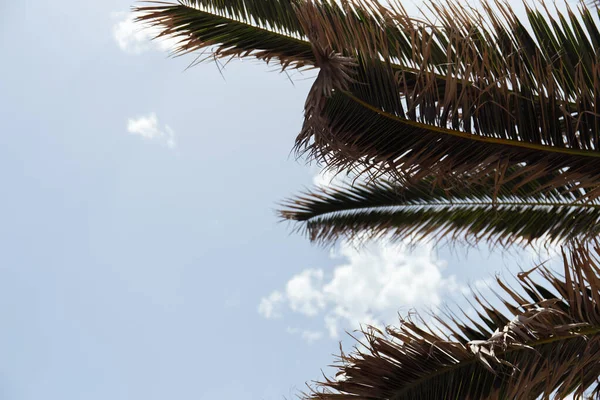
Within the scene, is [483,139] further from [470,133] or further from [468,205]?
[468,205]

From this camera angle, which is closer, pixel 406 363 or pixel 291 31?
pixel 406 363

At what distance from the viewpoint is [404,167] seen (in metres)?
2.52

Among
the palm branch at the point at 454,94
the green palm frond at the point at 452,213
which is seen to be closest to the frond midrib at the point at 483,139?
the palm branch at the point at 454,94

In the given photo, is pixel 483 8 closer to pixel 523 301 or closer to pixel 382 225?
pixel 523 301

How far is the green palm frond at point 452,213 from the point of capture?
15.4 ft

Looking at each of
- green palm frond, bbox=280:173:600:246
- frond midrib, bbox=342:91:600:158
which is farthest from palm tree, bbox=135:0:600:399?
green palm frond, bbox=280:173:600:246

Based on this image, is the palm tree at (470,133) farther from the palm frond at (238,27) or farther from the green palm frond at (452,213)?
the green palm frond at (452,213)

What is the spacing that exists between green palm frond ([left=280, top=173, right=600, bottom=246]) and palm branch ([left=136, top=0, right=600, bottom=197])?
5.12ft

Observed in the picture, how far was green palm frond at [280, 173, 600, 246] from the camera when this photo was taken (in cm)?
468

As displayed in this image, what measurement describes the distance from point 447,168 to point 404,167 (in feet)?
0.58

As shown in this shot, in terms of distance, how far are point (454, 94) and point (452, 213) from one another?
3.21 meters

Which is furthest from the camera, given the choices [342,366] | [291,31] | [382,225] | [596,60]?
[382,225]

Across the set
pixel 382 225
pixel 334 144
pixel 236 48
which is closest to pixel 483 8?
pixel 334 144

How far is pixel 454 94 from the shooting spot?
7.67 feet
